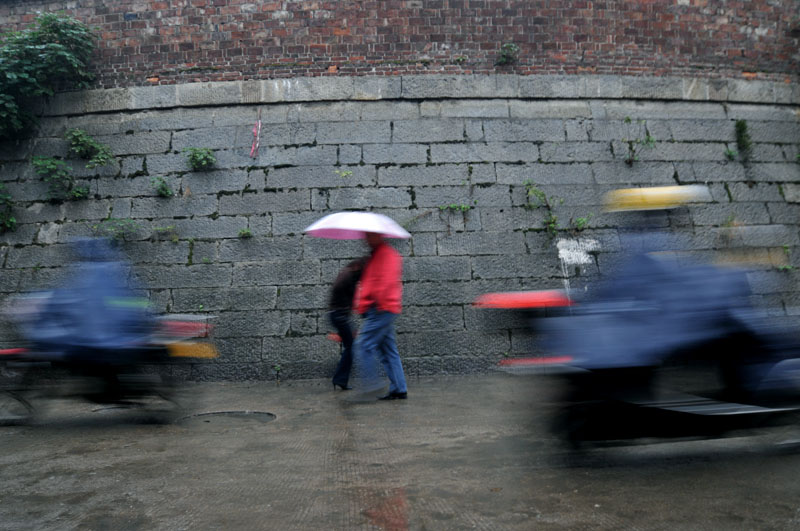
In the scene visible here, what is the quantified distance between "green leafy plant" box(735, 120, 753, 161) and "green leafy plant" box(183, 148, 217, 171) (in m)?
7.56

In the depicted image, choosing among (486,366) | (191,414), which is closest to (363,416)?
(191,414)

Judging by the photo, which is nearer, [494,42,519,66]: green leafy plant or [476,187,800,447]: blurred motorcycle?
[476,187,800,447]: blurred motorcycle

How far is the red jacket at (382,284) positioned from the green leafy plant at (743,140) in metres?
6.07

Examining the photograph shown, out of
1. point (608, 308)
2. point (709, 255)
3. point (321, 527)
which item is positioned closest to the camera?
point (321, 527)

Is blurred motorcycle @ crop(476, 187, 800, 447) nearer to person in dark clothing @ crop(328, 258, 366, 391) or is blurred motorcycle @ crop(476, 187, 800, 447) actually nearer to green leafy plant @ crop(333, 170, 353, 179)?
person in dark clothing @ crop(328, 258, 366, 391)

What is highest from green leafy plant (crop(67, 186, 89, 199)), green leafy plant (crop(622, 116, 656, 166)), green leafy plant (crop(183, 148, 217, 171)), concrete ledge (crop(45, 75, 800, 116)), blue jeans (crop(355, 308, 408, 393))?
concrete ledge (crop(45, 75, 800, 116))

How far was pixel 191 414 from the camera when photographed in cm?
558

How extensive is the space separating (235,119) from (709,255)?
22.3 ft

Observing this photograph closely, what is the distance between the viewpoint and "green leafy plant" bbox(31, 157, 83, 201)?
8.17 metres

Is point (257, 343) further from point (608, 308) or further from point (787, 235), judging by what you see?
point (787, 235)

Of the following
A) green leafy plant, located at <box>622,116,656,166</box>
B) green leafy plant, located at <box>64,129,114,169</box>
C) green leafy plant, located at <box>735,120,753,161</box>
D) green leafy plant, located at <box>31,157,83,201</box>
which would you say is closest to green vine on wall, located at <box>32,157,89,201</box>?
green leafy plant, located at <box>31,157,83,201</box>

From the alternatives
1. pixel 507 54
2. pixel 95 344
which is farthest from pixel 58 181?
pixel 507 54

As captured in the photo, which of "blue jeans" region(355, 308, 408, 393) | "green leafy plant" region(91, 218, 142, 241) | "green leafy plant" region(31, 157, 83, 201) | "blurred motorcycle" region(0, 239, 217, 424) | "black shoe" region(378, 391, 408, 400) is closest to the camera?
"blurred motorcycle" region(0, 239, 217, 424)

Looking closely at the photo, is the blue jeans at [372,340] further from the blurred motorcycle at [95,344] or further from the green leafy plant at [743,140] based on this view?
the green leafy plant at [743,140]
